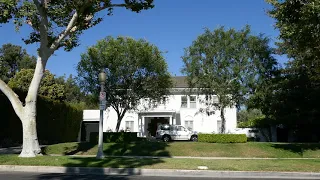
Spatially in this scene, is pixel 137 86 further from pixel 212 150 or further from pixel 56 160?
pixel 56 160

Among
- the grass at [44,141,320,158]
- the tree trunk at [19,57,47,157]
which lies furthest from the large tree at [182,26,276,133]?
the tree trunk at [19,57,47,157]

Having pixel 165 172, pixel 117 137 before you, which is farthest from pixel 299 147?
pixel 165 172

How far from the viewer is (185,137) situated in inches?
1292

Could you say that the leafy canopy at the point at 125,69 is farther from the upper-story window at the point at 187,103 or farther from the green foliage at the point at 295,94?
the upper-story window at the point at 187,103

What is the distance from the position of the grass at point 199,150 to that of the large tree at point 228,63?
5043mm

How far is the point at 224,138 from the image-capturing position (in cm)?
2398

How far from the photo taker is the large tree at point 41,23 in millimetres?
15211

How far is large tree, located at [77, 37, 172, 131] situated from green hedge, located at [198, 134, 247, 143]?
5.54 meters

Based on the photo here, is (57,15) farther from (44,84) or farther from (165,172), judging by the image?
(44,84)

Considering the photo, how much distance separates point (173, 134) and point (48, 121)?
36.5 feet

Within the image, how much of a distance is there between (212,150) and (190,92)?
7617 mm

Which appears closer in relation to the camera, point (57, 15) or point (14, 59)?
point (57, 15)

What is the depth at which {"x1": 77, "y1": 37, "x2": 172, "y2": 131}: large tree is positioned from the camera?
84.8ft

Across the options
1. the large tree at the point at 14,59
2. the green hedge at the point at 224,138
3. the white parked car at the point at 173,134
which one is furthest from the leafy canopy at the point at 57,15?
the large tree at the point at 14,59
